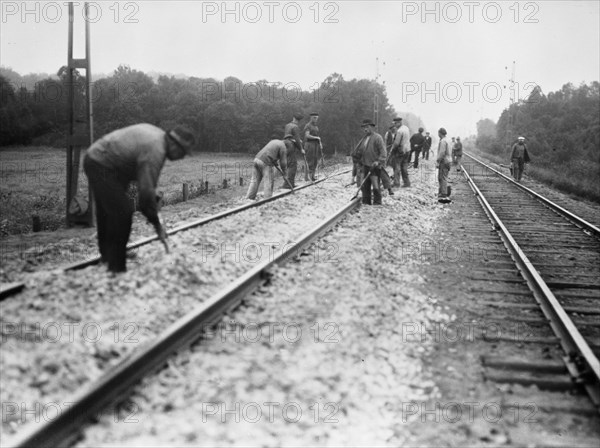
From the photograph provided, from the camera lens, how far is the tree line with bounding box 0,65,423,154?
50719 millimetres

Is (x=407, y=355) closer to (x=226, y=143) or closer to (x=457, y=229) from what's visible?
(x=457, y=229)

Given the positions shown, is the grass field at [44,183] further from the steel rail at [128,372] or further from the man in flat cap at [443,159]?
the man in flat cap at [443,159]

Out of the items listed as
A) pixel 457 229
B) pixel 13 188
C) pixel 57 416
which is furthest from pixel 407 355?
pixel 13 188

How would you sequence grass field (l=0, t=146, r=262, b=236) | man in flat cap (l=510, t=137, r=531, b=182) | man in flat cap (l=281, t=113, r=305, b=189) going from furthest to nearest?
man in flat cap (l=510, t=137, r=531, b=182) → grass field (l=0, t=146, r=262, b=236) → man in flat cap (l=281, t=113, r=305, b=189)

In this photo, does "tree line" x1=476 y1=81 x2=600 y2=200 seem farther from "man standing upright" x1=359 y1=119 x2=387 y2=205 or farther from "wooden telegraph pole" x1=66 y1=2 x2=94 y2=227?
"wooden telegraph pole" x1=66 y1=2 x2=94 y2=227

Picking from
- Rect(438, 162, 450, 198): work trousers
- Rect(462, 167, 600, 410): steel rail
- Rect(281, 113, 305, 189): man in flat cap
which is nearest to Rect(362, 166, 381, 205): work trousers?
Rect(281, 113, 305, 189): man in flat cap

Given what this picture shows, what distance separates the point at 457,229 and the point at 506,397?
715 centimetres

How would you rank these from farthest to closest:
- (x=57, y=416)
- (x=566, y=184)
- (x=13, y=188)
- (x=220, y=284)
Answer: (x=13, y=188), (x=566, y=184), (x=220, y=284), (x=57, y=416)

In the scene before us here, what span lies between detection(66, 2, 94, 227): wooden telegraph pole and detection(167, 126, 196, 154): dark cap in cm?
485

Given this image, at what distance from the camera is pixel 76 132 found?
10.2 metres

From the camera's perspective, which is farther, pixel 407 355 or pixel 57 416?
pixel 407 355

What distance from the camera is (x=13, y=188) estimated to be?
25.4 meters

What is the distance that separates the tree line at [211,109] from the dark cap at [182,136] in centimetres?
4302

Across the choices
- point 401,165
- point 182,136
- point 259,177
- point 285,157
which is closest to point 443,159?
point 401,165
